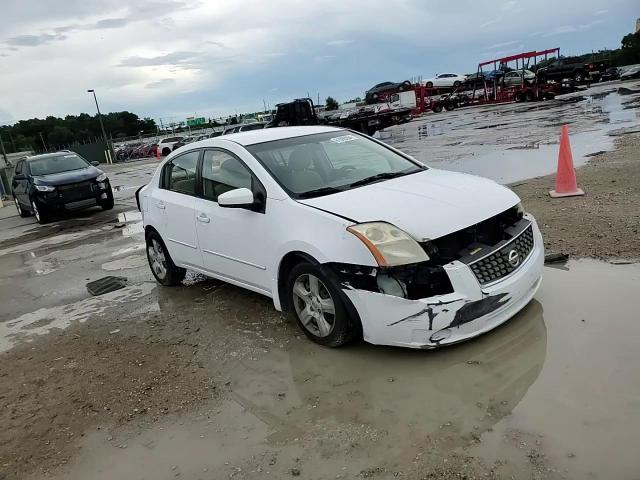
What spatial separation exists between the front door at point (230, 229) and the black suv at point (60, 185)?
9139mm

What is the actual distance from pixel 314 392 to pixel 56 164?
12.9m

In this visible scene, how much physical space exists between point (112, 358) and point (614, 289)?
4.13 m

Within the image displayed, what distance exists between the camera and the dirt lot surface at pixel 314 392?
2766 millimetres

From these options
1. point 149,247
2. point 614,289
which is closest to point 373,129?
point 149,247

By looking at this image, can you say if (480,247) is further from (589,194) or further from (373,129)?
(373,129)

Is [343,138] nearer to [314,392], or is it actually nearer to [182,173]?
[182,173]

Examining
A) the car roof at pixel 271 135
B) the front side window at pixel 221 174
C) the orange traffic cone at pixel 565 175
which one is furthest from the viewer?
the orange traffic cone at pixel 565 175

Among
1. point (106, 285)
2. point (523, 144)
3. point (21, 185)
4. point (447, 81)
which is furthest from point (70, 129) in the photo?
point (106, 285)

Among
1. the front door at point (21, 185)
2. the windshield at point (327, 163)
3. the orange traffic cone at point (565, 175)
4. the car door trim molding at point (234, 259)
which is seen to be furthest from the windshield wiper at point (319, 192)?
the front door at point (21, 185)

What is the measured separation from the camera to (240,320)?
16.0 ft

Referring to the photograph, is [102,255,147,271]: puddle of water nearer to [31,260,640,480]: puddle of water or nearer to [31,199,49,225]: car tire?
[31,260,640,480]: puddle of water

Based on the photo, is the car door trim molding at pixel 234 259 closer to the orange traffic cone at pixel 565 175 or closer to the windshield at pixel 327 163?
the windshield at pixel 327 163

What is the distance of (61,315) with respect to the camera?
5.85 m

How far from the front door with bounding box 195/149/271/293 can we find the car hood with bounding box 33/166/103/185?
933 cm
